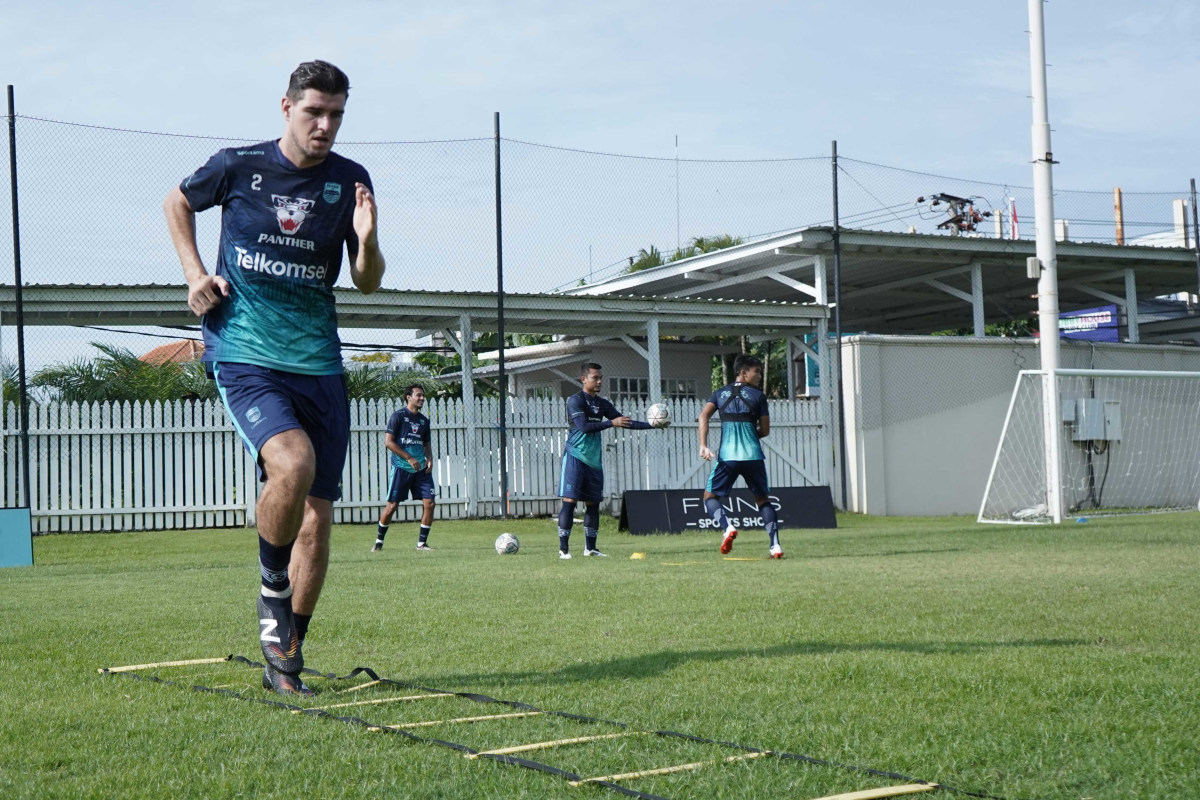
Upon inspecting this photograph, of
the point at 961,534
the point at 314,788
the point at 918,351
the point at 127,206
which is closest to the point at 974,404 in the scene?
the point at 918,351

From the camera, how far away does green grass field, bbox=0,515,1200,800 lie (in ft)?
9.95

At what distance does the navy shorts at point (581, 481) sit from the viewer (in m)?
13.4

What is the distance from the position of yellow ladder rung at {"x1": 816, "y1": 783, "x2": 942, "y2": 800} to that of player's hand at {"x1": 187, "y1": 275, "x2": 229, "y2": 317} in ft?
9.04

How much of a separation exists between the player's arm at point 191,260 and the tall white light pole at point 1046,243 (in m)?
15.7

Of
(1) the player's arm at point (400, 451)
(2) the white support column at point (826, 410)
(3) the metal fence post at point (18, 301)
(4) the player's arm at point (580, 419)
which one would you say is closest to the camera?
(4) the player's arm at point (580, 419)

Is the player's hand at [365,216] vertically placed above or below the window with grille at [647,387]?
below

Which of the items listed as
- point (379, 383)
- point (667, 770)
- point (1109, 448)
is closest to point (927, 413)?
point (1109, 448)

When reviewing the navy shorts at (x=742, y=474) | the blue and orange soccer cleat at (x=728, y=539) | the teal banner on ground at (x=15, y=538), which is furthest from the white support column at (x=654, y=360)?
the teal banner on ground at (x=15, y=538)

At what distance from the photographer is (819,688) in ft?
13.7

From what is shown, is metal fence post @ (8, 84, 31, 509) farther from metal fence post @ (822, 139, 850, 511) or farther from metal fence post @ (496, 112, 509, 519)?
metal fence post @ (822, 139, 850, 511)

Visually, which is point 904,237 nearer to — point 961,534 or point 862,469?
point 862,469

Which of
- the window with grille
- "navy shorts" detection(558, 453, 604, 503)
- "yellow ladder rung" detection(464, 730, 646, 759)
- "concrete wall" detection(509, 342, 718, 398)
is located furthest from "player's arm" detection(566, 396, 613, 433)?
the window with grille

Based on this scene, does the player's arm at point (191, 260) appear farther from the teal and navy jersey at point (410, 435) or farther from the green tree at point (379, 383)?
the green tree at point (379, 383)

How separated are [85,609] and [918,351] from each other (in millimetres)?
18271
